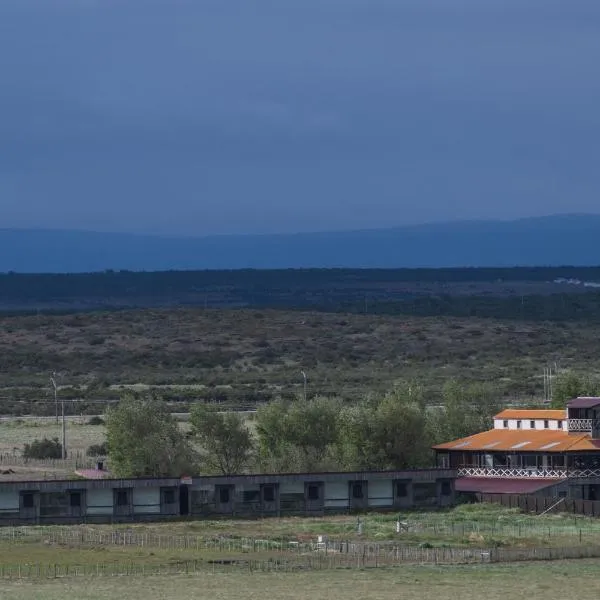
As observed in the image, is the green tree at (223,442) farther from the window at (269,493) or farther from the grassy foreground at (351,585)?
the grassy foreground at (351,585)

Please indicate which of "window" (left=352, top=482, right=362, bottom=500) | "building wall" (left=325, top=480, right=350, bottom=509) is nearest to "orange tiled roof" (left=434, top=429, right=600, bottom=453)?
"window" (left=352, top=482, right=362, bottom=500)

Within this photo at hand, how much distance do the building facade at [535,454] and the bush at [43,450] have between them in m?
19.6

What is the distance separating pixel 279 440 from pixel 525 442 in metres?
10.2

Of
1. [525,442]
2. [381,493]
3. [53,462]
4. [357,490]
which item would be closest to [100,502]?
[357,490]

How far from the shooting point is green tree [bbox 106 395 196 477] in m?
76.8

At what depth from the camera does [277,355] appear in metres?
164

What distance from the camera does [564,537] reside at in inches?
2491

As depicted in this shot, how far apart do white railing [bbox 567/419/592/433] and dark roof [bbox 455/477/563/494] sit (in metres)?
3.61

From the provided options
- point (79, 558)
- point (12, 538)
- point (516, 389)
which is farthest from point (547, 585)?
point (516, 389)

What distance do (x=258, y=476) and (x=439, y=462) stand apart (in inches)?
412

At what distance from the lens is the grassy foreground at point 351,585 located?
1992 inches

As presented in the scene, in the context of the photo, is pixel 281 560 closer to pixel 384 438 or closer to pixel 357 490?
pixel 357 490

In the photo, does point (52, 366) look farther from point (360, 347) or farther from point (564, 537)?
point (564, 537)

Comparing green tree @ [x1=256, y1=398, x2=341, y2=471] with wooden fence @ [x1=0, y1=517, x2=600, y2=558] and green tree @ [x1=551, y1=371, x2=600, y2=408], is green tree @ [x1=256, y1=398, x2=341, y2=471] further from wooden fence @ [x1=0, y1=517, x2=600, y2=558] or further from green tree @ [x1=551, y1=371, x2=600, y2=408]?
wooden fence @ [x1=0, y1=517, x2=600, y2=558]
